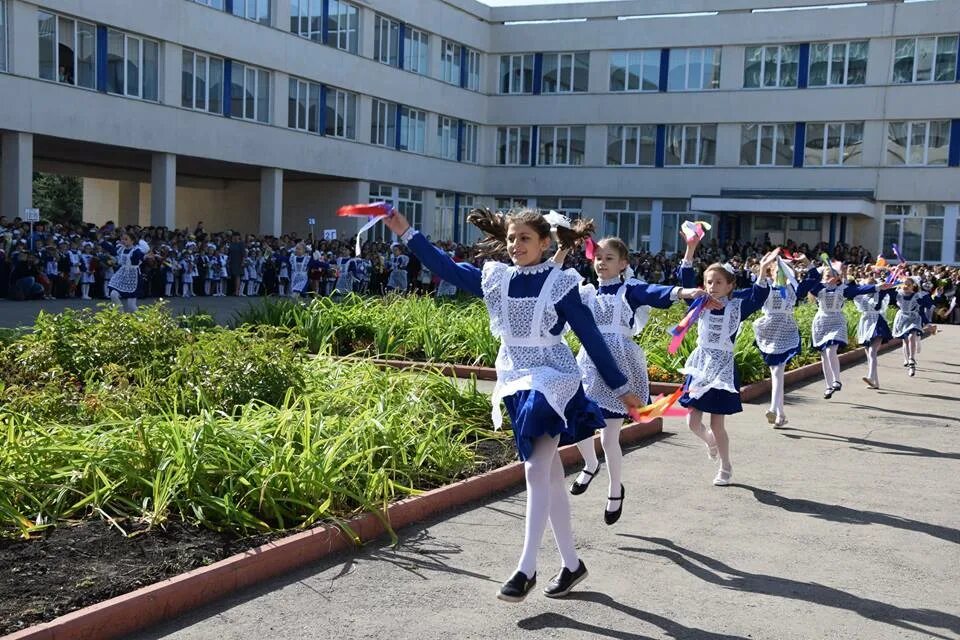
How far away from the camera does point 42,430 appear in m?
6.67

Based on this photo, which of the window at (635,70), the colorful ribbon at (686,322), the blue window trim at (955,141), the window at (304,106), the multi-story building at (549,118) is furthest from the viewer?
the window at (635,70)

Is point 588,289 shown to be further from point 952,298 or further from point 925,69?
point 925,69

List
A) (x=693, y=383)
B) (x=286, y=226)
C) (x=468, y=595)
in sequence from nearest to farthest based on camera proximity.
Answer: (x=468, y=595) → (x=693, y=383) → (x=286, y=226)

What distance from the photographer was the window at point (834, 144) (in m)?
46.2

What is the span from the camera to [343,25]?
41031 mm

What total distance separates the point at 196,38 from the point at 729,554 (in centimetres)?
3110

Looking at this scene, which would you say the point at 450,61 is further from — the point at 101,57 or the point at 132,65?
the point at 101,57

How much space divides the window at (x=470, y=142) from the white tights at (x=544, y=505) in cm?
4599

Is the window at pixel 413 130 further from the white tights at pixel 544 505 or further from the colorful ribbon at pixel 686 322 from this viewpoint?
the white tights at pixel 544 505

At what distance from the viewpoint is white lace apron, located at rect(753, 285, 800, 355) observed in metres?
11.5

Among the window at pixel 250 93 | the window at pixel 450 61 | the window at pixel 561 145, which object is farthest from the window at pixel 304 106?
the window at pixel 561 145

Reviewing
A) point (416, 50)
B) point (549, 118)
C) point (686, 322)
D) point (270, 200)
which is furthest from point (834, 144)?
point (686, 322)

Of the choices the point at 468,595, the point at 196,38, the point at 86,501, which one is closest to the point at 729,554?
the point at 468,595

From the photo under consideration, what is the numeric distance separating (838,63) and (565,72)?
41.1 ft
